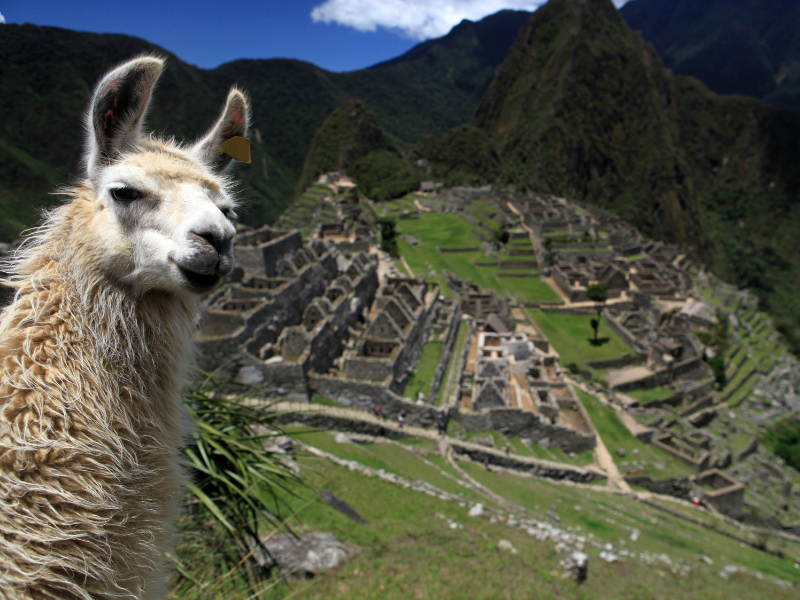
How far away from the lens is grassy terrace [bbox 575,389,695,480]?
18531 millimetres

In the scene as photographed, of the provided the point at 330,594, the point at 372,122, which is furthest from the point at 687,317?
the point at 372,122

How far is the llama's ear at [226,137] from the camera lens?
2.04 metres

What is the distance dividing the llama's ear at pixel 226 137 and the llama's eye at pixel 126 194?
408mm

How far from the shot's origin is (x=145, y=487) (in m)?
1.83

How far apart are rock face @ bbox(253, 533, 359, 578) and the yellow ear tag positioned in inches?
214

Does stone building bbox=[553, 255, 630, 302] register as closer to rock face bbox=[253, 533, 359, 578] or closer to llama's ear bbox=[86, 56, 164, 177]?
rock face bbox=[253, 533, 359, 578]

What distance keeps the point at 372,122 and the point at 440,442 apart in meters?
99.6

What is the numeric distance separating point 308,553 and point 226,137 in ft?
20.4

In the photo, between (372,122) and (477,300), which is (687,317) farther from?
(372,122)

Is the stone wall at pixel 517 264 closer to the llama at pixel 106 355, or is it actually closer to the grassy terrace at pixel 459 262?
the grassy terrace at pixel 459 262

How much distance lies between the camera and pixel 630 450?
19.3 m

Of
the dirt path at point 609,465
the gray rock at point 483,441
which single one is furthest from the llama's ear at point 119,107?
the dirt path at point 609,465

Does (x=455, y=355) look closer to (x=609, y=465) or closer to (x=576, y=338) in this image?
(x=609, y=465)

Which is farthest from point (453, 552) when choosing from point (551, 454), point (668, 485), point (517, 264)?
point (517, 264)
